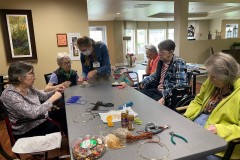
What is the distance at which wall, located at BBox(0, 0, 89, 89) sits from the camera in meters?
3.62

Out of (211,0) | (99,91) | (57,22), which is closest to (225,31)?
(211,0)

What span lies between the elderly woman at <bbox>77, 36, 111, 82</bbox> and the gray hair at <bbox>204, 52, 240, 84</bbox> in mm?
1536

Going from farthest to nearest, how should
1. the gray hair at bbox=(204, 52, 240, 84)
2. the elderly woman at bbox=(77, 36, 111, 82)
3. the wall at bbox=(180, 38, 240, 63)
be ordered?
1. the wall at bbox=(180, 38, 240, 63)
2. the elderly woman at bbox=(77, 36, 111, 82)
3. the gray hair at bbox=(204, 52, 240, 84)

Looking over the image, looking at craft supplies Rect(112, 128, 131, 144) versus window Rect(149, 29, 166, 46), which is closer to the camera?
craft supplies Rect(112, 128, 131, 144)

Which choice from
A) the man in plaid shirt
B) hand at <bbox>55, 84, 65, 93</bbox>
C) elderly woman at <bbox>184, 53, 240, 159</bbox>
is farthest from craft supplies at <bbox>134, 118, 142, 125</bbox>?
hand at <bbox>55, 84, 65, 93</bbox>

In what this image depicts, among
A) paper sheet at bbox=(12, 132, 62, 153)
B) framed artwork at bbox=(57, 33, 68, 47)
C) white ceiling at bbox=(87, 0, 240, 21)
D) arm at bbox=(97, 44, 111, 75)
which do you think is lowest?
paper sheet at bbox=(12, 132, 62, 153)

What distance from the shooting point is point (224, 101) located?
1332 mm

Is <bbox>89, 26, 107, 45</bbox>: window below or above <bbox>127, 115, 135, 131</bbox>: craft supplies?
above

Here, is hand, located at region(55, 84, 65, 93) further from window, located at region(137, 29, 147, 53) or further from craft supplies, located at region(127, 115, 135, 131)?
window, located at region(137, 29, 147, 53)

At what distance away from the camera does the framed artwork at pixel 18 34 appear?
346 cm

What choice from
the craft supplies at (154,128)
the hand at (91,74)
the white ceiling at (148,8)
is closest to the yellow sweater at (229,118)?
the craft supplies at (154,128)

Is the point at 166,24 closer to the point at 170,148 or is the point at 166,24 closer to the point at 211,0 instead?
the point at 211,0

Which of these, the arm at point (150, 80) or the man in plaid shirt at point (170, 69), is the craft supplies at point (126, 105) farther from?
the arm at point (150, 80)

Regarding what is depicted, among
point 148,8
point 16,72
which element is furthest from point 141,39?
point 16,72
